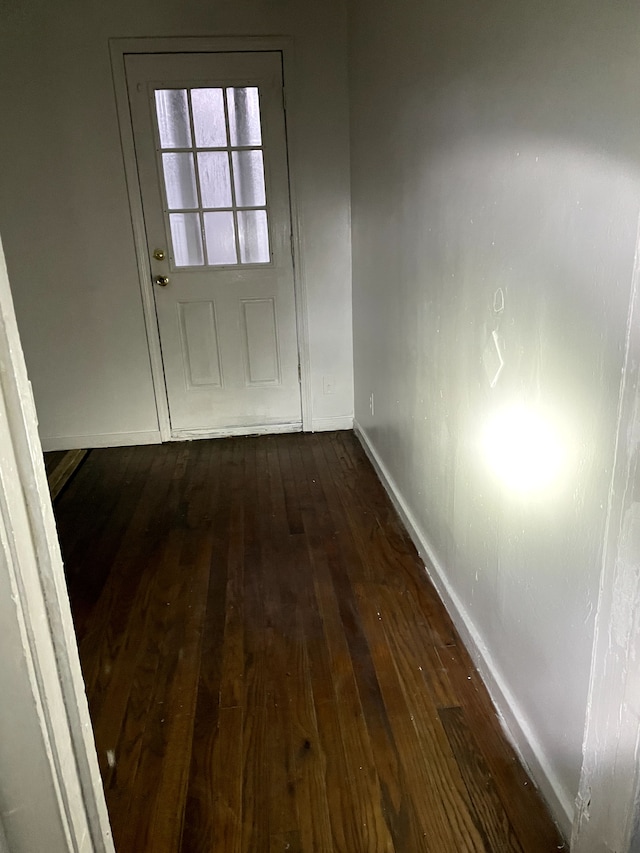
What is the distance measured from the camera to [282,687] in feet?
A: 5.57

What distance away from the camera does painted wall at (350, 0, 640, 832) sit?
99 centimetres

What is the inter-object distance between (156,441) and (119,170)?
153 centimetres

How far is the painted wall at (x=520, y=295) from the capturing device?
99 cm

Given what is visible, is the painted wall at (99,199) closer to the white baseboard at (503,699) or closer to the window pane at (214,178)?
the window pane at (214,178)

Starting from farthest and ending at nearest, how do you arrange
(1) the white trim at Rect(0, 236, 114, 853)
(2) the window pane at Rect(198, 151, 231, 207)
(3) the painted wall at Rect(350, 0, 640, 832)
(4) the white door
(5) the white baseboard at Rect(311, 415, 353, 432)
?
(5) the white baseboard at Rect(311, 415, 353, 432) < (2) the window pane at Rect(198, 151, 231, 207) < (4) the white door < (3) the painted wall at Rect(350, 0, 640, 832) < (1) the white trim at Rect(0, 236, 114, 853)

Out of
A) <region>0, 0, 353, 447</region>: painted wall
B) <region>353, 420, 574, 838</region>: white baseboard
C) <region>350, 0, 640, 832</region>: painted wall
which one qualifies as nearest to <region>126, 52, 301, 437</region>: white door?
<region>0, 0, 353, 447</region>: painted wall

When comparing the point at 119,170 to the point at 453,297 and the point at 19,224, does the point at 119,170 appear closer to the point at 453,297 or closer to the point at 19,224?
the point at 19,224

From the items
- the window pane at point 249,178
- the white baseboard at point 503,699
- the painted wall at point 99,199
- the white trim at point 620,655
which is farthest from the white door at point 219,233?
the white trim at point 620,655

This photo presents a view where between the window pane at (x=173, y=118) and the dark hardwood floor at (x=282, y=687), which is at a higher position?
the window pane at (x=173, y=118)

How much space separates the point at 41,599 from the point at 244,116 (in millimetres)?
3122

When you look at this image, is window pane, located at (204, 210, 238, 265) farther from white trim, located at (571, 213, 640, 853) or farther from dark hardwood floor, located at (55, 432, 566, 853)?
white trim, located at (571, 213, 640, 853)

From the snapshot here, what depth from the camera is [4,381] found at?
639 mm

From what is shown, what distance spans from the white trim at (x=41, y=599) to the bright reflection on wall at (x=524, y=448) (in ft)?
3.02

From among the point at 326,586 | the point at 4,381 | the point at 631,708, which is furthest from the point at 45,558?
the point at 326,586
